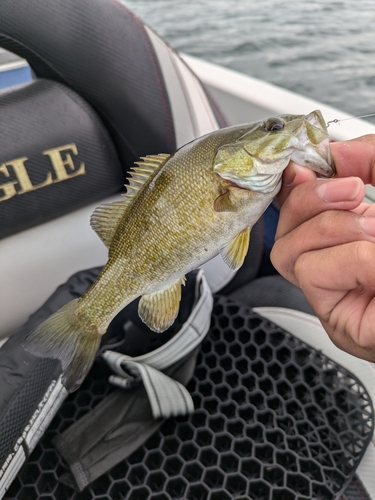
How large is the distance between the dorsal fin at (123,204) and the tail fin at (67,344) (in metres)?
0.25

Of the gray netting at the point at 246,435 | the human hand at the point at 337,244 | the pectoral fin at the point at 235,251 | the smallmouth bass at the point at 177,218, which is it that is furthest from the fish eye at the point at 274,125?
the gray netting at the point at 246,435

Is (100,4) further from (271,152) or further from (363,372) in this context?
(363,372)

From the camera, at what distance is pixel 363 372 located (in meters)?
1.70

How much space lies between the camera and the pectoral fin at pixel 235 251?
4.10ft

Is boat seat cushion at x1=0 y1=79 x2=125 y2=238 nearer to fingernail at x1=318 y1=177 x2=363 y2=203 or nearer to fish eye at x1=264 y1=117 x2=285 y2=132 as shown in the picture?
fish eye at x1=264 y1=117 x2=285 y2=132

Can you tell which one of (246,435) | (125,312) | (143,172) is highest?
(143,172)

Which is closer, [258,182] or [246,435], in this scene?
[258,182]

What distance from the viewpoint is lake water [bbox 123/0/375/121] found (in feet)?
16.6

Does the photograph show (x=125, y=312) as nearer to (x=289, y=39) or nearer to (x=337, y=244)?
(x=337, y=244)

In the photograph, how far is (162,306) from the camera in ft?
4.40

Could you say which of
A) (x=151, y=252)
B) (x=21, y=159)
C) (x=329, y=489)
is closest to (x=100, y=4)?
(x=21, y=159)

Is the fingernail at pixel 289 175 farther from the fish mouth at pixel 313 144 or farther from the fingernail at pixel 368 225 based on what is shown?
the fingernail at pixel 368 225

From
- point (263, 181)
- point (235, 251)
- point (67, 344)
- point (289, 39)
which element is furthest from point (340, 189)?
point (289, 39)

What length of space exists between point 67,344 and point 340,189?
2.97 ft
